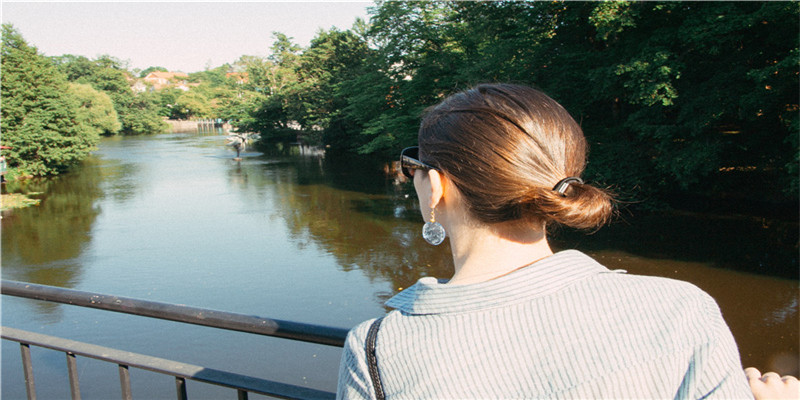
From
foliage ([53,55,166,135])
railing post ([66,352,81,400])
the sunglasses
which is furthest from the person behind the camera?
foliage ([53,55,166,135])

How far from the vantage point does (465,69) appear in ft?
54.5

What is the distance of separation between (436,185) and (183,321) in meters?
0.92

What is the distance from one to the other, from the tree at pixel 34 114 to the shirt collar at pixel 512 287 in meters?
30.0

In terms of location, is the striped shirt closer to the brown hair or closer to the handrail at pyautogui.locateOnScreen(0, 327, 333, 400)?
the brown hair

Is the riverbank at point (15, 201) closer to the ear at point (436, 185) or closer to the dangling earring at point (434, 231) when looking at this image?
the dangling earring at point (434, 231)

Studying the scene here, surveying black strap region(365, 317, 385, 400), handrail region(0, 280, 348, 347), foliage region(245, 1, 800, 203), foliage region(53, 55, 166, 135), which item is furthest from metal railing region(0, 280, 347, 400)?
foliage region(53, 55, 166, 135)

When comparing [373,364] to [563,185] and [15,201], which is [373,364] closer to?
[563,185]

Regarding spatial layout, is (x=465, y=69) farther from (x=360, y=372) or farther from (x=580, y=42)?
(x=360, y=372)

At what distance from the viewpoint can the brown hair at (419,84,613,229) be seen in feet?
2.55

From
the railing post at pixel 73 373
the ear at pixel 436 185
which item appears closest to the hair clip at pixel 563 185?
the ear at pixel 436 185

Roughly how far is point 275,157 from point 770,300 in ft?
96.5

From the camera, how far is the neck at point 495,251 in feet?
2.66

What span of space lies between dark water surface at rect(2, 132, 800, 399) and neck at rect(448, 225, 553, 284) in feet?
15.9

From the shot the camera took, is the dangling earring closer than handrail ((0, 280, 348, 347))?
Yes
